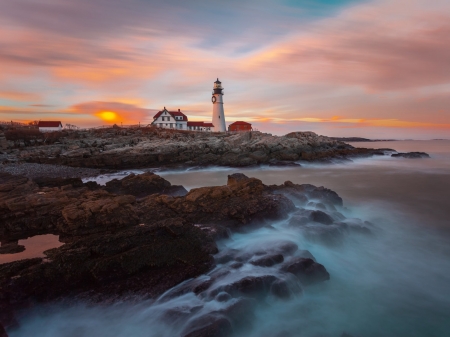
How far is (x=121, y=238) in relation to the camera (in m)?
A: 5.04

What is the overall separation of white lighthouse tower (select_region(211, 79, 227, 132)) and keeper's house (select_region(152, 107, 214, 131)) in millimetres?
4135

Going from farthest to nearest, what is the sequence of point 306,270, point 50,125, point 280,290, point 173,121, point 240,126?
1. point 240,126
2. point 173,121
3. point 50,125
4. point 306,270
5. point 280,290

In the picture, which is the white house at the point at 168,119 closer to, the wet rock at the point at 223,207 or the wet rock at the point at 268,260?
the wet rock at the point at 223,207

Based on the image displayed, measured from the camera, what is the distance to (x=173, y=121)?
4656 cm

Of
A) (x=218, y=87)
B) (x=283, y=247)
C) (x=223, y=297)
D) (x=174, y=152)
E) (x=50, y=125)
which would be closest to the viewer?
(x=223, y=297)

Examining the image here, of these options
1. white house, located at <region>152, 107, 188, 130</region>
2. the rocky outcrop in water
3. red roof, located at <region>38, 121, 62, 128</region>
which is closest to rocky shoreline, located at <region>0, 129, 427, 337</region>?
the rocky outcrop in water

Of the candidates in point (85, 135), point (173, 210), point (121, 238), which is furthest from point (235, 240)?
point (85, 135)

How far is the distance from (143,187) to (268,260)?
6240 mm

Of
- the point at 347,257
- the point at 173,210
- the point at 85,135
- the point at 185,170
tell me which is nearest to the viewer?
the point at 347,257

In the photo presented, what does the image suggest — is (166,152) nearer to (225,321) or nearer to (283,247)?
(283,247)

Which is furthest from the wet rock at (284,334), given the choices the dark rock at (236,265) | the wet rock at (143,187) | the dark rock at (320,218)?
the wet rock at (143,187)

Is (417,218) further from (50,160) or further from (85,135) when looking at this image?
(85,135)

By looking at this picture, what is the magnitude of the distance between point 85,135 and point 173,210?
30.2 m

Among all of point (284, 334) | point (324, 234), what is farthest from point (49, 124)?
point (284, 334)
